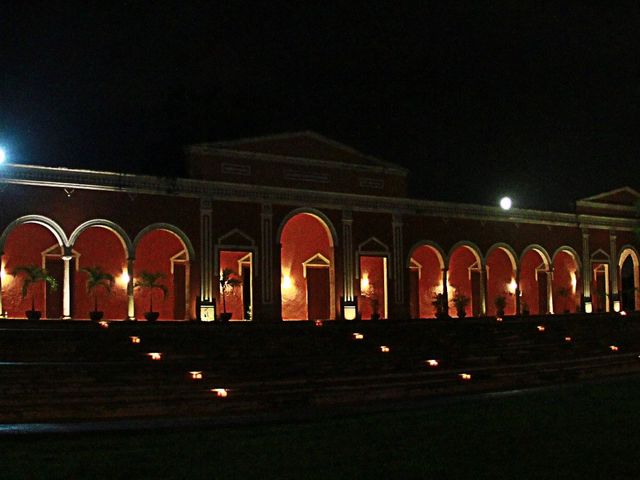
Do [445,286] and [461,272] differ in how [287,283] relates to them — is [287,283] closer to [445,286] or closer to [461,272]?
[445,286]

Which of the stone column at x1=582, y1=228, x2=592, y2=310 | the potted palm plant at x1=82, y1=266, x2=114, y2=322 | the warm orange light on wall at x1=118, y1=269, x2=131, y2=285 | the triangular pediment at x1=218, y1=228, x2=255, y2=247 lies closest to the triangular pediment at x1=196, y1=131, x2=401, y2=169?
the triangular pediment at x1=218, y1=228, x2=255, y2=247

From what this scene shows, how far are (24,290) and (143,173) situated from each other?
17.4 ft

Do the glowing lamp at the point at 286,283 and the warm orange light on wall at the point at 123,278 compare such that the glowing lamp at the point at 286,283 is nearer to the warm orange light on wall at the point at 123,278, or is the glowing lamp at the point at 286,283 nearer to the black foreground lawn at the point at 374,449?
the warm orange light on wall at the point at 123,278

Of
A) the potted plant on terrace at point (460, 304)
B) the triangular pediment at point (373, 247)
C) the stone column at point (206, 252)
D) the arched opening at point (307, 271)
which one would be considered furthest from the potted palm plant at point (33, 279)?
the potted plant on terrace at point (460, 304)

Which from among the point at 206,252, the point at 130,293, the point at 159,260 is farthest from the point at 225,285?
the point at 130,293

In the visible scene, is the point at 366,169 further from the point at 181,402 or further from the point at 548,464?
the point at 548,464

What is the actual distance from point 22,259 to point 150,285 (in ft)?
12.7

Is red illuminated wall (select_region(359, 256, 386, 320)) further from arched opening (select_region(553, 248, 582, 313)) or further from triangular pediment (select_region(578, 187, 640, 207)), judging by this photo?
triangular pediment (select_region(578, 187, 640, 207))

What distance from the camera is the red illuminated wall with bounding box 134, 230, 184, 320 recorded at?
27250mm

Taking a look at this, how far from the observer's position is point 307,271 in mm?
30391

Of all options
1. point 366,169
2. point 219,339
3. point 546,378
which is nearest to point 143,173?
point 219,339

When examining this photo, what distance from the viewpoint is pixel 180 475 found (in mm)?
9398

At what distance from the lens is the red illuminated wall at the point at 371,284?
3125 cm

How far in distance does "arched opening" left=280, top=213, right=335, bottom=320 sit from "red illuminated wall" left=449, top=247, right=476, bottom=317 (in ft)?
24.2
